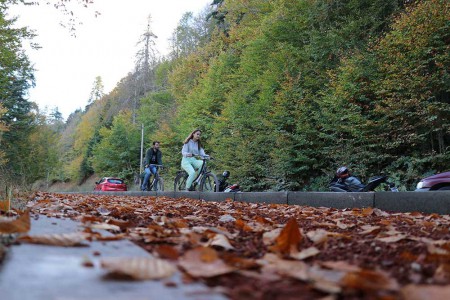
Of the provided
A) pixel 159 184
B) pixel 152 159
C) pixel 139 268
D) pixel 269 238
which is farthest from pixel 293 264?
pixel 159 184

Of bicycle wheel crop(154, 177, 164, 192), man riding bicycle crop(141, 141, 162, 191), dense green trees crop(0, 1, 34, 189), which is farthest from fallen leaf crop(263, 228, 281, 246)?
dense green trees crop(0, 1, 34, 189)

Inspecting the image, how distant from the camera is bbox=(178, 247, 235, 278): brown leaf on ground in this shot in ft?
4.32

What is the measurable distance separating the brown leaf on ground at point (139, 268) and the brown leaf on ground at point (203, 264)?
0.06 m

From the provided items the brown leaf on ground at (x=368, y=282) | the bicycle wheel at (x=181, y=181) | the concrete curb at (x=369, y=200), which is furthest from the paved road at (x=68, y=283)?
the bicycle wheel at (x=181, y=181)

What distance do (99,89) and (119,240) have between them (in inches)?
4486

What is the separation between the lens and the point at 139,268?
1.29 meters

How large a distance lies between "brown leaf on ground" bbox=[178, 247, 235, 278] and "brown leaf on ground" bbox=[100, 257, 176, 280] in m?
0.06

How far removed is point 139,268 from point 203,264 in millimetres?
245

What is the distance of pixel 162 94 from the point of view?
56.2 metres

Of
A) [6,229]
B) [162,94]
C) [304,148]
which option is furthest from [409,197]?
[162,94]

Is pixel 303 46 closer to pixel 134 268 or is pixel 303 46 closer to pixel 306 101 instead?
pixel 306 101

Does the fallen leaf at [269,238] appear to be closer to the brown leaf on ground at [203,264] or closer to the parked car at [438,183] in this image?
the brown leaf on ground at [203,264]

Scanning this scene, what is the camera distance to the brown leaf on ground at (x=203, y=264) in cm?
132

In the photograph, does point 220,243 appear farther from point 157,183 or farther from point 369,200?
point 157,183
